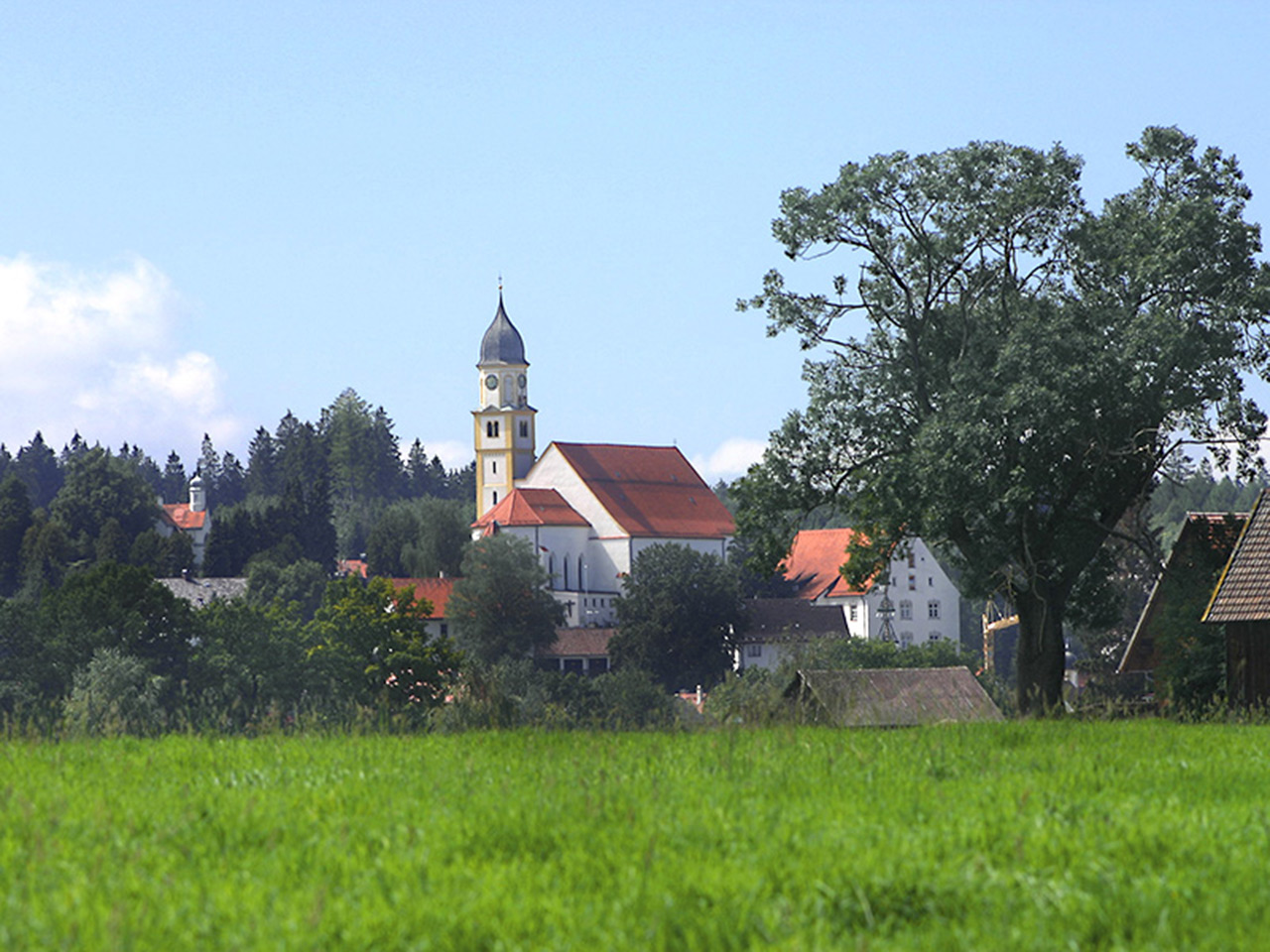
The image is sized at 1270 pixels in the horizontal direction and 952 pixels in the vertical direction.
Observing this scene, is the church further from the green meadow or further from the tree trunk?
the green meadow

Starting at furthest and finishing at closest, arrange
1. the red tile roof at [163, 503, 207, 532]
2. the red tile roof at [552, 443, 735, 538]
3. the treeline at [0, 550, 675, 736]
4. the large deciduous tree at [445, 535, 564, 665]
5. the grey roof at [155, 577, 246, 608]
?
the red tile roof at [163, 503, 207, 532], the red tile roof at [552, 443, 735, 538], the grey roof at [155, 577, 246, 608], the large deciduous tree at [445, 535, 564, 665], the treeline at [0, 550, 675, 736]

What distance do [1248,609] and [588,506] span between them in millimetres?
113597

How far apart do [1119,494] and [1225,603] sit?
11.0ft

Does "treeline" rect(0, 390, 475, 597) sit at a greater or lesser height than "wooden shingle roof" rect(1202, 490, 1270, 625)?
greater

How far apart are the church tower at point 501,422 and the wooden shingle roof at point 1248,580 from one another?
421ft

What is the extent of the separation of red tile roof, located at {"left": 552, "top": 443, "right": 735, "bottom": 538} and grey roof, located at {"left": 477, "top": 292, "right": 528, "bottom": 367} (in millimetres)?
21087

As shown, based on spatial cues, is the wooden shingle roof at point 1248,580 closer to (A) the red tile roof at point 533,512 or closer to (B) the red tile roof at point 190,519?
(A) the red tile roof at point 533,512

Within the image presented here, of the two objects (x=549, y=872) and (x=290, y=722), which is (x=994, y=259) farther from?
(x=549, y=872)

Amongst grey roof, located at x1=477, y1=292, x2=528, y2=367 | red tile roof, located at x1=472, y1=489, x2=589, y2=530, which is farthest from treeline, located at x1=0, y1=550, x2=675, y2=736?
grey roof, located at x1=477, y1=292, x2=528, y2=367

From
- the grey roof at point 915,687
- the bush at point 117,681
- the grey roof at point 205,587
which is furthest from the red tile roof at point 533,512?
the grey roof at point 915,687

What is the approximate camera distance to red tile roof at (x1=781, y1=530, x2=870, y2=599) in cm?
14150

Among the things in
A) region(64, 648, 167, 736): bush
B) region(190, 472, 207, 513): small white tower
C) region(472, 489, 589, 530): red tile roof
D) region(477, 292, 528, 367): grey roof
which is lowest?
region(64, 648, 167, 736): bush

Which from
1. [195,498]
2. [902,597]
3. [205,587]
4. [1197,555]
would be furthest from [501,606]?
[195,498]

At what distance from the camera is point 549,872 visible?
223 inches
